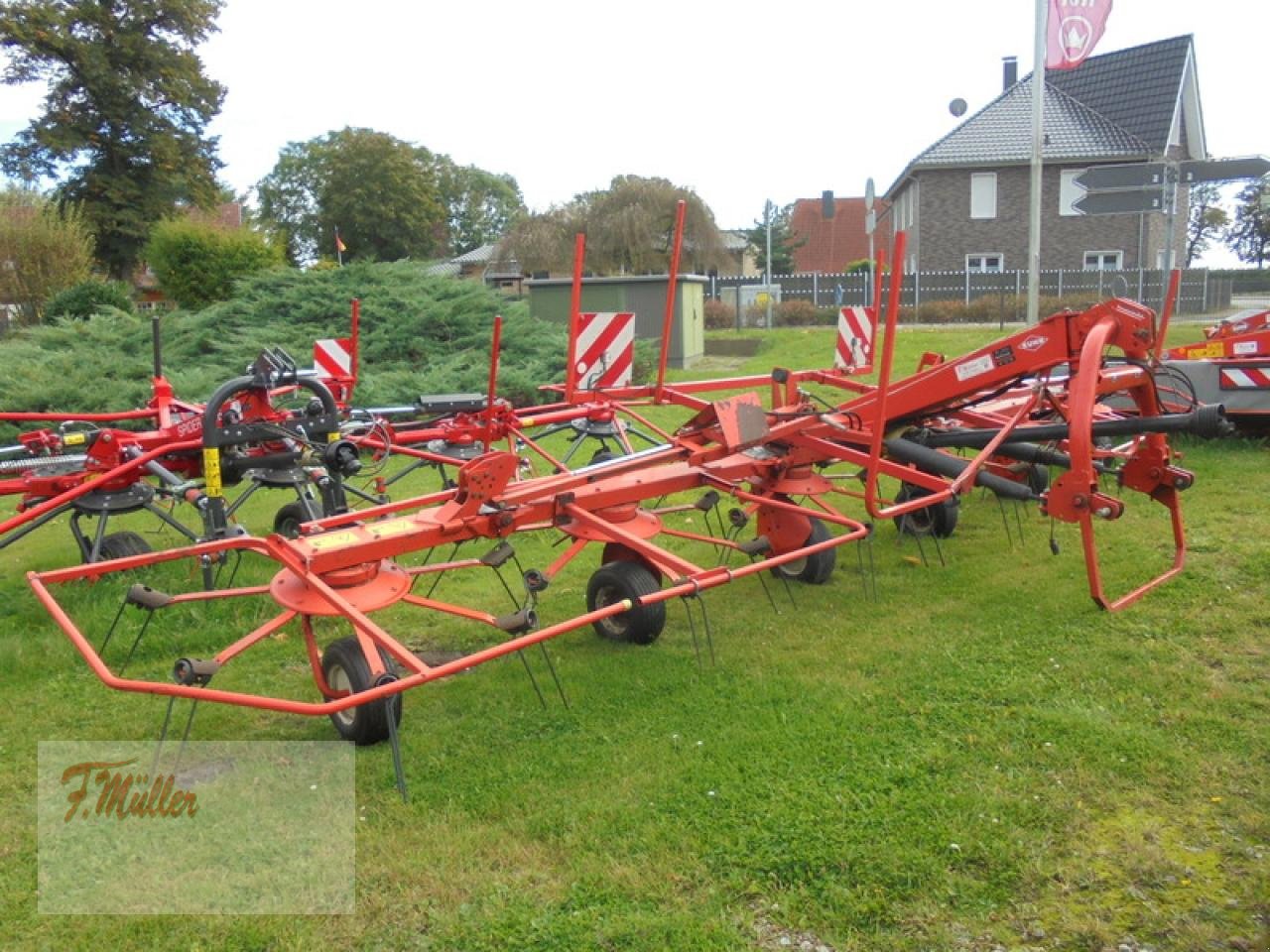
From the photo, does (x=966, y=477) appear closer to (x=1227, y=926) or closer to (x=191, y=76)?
(x=1227, y=926)

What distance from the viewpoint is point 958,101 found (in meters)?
21.6

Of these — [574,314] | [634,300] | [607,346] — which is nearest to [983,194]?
[634,300]

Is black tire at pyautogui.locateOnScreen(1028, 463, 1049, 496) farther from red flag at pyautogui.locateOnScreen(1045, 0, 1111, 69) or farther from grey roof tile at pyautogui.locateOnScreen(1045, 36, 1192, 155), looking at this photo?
grey roof tile at pyautogui.locateOnScreen(1045, 36, 1192, 155)

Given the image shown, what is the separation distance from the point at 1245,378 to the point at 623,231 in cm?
3770

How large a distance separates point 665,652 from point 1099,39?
1133 cm

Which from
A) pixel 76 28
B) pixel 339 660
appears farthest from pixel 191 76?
pixel 339 660

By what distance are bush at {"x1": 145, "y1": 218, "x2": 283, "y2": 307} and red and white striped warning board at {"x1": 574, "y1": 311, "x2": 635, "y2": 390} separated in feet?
54.0

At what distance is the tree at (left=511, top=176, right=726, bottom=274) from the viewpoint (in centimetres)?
4484

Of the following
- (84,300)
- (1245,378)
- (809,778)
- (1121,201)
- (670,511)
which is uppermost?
(1121,201)

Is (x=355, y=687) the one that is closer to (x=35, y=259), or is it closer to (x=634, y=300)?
(x=634, y=300)

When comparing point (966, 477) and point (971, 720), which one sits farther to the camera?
point (966, 477)

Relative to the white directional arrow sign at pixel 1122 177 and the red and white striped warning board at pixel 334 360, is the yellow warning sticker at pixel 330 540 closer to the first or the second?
the red and white striped warning board at pixel 334 360

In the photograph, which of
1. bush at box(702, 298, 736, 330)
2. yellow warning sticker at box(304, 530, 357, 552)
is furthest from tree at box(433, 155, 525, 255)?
yellow warning sticker at box(304, 530, 357, 552)

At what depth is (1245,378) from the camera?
8.75 metres
